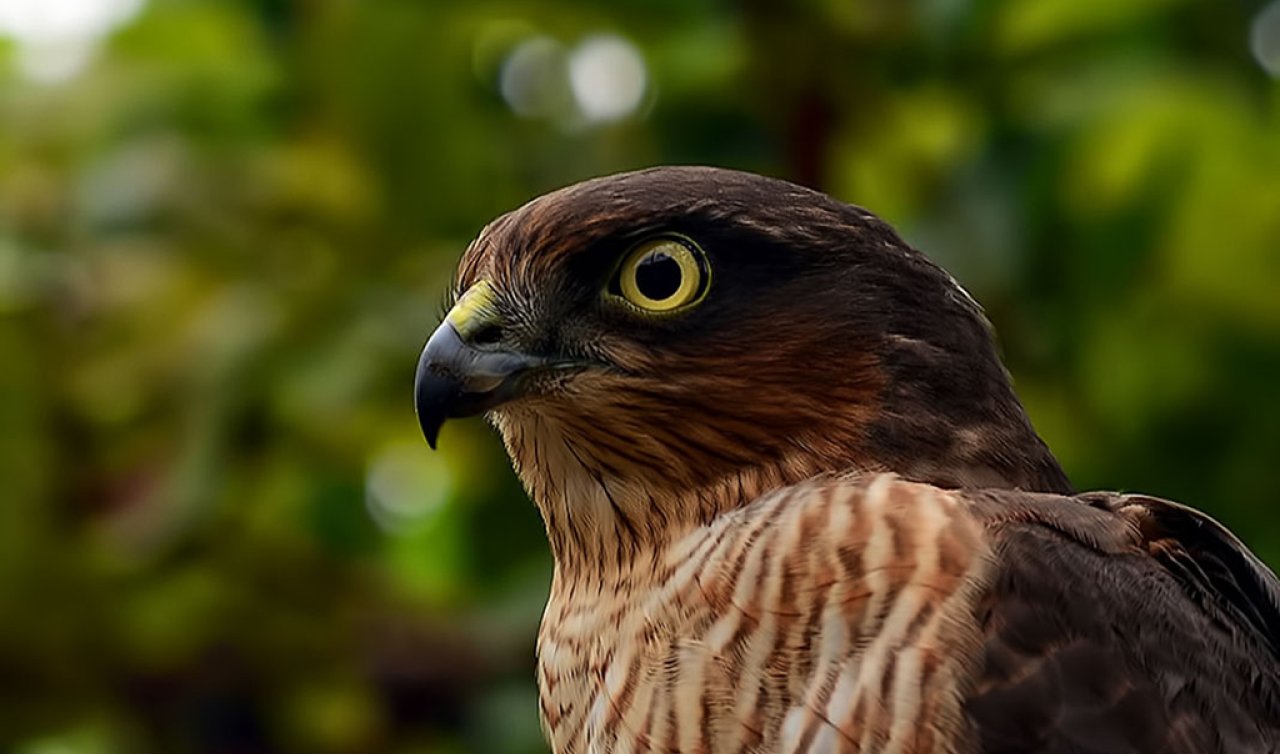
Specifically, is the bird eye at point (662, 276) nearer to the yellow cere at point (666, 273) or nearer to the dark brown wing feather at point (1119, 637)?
the yellow cere at point (666, 273)

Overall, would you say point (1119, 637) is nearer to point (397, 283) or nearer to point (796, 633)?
point (796, 633)

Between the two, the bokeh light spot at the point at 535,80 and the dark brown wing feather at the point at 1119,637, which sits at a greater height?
the bokeh light spot at the point at 535,80

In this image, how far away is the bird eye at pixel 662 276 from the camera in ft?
10.5

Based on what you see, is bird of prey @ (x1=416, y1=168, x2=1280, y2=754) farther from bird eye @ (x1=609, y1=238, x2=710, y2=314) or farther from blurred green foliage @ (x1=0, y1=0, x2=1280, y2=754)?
blurred green foliage @ (x1=0, y1=0, x2=1280, y2=754)

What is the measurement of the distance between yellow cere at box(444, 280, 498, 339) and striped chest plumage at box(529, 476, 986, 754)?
432mm

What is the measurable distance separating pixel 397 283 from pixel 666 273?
75.5 inches

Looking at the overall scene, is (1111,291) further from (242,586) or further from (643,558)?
(242,586)

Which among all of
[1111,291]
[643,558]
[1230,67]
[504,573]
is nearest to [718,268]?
[643,558]

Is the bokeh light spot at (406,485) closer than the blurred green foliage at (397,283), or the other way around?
the blurred green foliage at (397,283)

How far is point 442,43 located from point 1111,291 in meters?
1.61

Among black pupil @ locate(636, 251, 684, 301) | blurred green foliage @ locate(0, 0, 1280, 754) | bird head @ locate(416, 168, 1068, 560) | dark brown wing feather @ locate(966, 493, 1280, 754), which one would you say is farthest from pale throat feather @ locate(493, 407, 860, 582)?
blurred green foliage @ locate(0, 0, 1280, 754)

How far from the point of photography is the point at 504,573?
511 cm

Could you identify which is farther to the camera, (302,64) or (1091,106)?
(302,64)

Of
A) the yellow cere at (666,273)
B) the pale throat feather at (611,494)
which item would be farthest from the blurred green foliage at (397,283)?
the yellow cere at (666,273)
